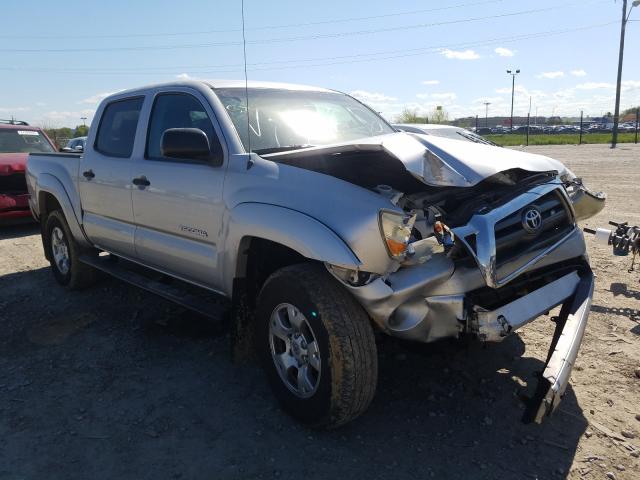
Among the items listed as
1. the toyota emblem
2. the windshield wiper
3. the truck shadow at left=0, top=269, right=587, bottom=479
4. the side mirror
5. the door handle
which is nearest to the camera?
the truck shadow at left=0, top=269, right=587, bottom=479

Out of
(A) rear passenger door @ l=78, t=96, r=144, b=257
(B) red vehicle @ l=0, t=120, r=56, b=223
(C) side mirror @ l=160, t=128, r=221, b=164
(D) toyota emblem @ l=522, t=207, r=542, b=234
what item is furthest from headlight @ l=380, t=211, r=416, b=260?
(B) red vehicle @ l=0, t=120, r=56, b=223

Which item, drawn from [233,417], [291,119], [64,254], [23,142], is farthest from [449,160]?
[23,142]

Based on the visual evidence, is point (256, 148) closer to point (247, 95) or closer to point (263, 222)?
point (247, 95)

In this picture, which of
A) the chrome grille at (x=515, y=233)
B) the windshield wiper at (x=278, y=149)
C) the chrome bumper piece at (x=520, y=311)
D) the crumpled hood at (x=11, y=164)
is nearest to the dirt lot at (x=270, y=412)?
the chrome bumper piece at (x=520, y=311)

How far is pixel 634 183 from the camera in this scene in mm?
11523

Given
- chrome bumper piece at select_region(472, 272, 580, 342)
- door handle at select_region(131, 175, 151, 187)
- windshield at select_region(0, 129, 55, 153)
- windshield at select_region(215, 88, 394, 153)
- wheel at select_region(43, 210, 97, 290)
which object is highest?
windshield at select_region(215, 88, 394, 153)

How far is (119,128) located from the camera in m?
4.80

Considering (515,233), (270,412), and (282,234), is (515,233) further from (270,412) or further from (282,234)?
(270,412)

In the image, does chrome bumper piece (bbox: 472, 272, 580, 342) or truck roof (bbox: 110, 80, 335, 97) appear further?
truck roof (bbox: 110, 80, 335, 97)

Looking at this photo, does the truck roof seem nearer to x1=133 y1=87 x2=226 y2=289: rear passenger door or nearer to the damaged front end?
x1=133 y1=87 x2=226 y2=289: rear passenger door

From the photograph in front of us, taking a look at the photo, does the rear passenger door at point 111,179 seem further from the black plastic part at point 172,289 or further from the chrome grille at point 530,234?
the chrome grille at point 530,234

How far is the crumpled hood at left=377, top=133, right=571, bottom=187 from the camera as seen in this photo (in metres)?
2.80

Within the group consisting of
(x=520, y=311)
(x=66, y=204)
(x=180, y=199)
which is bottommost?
(x=520, y=311)

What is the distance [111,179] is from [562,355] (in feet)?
12.1
